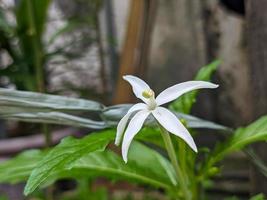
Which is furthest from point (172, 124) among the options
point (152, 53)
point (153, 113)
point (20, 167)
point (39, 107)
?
point (152, 53)

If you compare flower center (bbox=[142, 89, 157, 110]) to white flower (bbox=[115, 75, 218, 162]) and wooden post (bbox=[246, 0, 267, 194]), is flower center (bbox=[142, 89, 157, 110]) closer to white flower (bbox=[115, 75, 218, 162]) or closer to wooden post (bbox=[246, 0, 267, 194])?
white flower (bbox=[115, 75, 218, 162])

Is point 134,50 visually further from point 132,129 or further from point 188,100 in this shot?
point 132,129

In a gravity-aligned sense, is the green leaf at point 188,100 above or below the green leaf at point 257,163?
above

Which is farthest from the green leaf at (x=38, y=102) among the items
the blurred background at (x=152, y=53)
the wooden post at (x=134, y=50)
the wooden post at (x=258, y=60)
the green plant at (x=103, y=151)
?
the blurred background at (x=152, y=53)

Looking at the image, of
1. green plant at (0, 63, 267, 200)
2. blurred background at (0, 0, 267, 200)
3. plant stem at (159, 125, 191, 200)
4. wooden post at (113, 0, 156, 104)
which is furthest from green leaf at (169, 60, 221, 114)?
blurred background at (0, 0, 267, 200)

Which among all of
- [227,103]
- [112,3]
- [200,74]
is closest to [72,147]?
[200,74]

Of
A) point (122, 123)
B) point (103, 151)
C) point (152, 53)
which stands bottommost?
point (152, 53)

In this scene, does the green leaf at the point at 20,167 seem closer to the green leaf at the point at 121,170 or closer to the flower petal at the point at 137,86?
the green leaf at the point at 121,170
